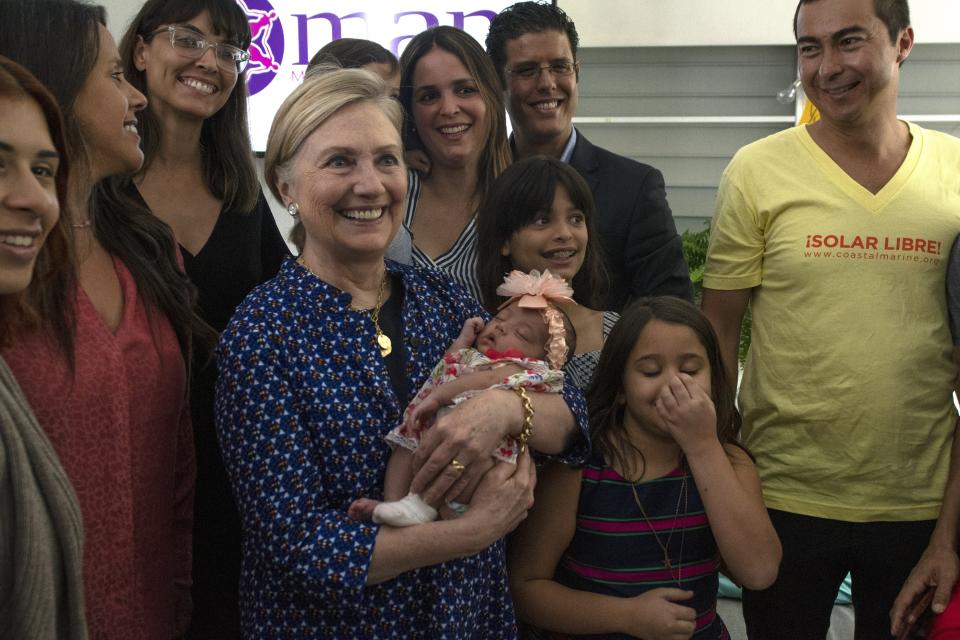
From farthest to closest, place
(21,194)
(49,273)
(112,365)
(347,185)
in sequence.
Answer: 1. (347,185)
2. (112,365)
3. (49,273)
4. (21,194)

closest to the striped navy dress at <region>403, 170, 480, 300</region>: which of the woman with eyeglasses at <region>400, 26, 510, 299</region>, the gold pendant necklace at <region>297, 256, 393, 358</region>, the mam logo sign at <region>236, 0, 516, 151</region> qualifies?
the woman with eyeglasses at <region>400, 26, 510, 299</region>

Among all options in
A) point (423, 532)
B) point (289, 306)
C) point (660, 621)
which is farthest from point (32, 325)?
point (660, 621)

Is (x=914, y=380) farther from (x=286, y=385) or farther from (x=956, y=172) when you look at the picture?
(x=286, y=385)

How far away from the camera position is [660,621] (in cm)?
221

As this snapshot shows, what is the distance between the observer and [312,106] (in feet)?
6.86

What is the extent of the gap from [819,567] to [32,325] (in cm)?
202

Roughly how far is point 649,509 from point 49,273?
1405 millimetres

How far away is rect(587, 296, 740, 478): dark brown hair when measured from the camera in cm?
241

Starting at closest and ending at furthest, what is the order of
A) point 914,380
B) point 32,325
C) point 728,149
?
point 32,325 → point 914,380 → point 728,149

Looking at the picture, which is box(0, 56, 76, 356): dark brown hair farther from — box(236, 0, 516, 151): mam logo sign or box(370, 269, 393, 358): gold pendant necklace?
box(236, 0, 516, 151): mam logo sign

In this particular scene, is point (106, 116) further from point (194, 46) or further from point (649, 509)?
point (649, 509)

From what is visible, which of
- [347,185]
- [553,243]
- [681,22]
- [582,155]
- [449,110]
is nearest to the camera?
[347,185]

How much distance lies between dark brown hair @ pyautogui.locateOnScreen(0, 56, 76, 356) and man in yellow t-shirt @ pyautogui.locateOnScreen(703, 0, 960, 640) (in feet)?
5.62

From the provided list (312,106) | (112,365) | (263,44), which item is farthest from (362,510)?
(263,44)
